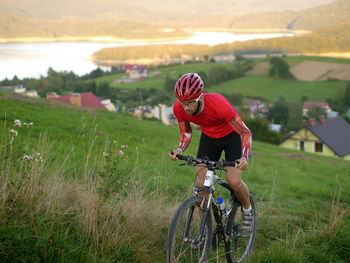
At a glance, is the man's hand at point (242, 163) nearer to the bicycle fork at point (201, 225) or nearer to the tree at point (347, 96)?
the bicycle fork at point (201, 225)

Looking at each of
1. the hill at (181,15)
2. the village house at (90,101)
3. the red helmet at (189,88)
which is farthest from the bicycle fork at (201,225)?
the village house at (90,101)

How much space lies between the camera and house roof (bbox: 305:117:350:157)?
140 ft

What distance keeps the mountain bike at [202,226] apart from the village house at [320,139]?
42.2 meters

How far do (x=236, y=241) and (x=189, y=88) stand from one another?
222 centimetres

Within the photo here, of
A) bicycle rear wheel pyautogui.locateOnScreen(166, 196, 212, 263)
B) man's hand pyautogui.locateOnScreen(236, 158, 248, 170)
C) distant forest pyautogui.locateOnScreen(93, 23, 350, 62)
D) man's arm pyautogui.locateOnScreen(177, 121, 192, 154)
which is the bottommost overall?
bicycle rear wheel pyautogui.locateOnScreen(166, 196, 212, 263)

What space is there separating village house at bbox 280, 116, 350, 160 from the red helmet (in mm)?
43175

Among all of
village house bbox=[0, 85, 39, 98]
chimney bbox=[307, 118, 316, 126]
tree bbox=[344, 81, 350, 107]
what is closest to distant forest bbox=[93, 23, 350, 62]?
tree bbox=[344, 81, 350, 107]

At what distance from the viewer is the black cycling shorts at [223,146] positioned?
409cm

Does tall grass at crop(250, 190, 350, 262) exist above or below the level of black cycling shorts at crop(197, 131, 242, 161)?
below

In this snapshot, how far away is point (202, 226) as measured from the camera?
11.8 ft

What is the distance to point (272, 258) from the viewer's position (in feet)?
12.6

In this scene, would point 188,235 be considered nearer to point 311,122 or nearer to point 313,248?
point 313,248

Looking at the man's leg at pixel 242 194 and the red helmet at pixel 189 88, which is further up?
the red helmet at pixel 189 88

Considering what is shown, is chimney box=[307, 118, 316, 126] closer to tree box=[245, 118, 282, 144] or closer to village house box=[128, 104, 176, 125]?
tree box=[245, 118, 282, 144]
